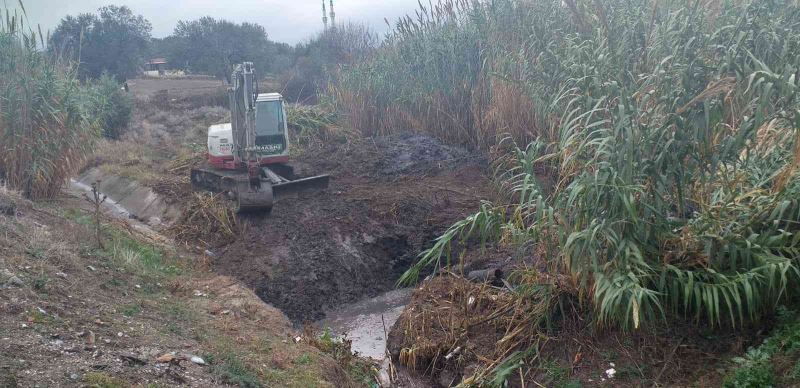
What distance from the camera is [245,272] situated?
35.9 feet

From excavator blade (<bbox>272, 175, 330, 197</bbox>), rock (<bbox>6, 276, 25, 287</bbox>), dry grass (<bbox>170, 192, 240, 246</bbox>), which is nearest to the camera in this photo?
rock (<bbox>6, 276, 25, 287</bbox>)

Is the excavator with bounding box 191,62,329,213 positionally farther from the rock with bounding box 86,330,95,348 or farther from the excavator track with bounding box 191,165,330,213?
the rock with bounding box 86,330,95,348

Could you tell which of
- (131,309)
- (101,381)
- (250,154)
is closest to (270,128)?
(250,154)

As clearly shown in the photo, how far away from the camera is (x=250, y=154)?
13.2 m

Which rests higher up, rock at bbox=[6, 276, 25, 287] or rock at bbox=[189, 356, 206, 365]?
rock at bbox=[6, 276, 25, 287]

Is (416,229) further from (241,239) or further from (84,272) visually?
(84,272)

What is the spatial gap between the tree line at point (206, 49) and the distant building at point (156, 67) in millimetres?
519

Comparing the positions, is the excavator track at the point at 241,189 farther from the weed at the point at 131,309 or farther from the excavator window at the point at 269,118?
the weed at the point at 131,309

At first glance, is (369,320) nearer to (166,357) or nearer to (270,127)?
(166,357)

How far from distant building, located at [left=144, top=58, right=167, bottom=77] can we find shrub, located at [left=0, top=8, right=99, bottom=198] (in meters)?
34.0

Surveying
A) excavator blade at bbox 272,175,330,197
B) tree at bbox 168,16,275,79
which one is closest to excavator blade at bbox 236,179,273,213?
excavator blade at bbox 272,175,330,197

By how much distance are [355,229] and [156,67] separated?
1567 inches

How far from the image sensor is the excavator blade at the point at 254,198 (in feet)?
41.2

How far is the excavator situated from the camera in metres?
13.0
